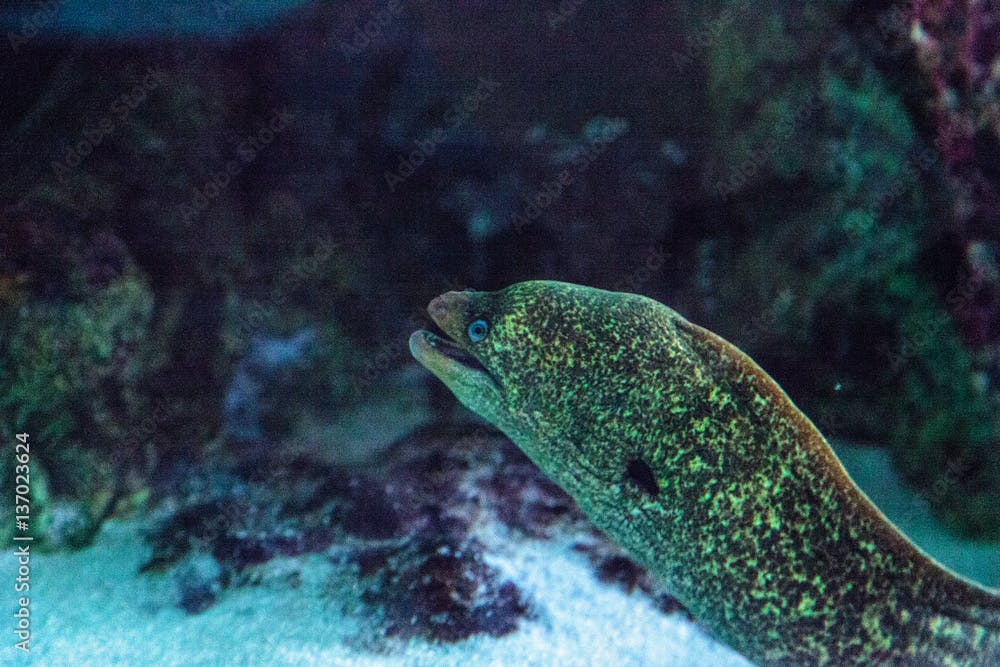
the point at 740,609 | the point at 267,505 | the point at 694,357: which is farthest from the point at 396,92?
the point at 740,609

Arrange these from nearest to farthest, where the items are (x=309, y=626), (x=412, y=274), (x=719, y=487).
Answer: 1. (x=719, y=487)
2. (x=309, y=626)
3. (x=412, y=274)

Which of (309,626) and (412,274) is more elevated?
(412,274)

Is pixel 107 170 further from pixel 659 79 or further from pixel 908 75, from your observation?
pixel 908 75

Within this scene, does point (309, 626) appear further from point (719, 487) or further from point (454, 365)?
point (719, 487)

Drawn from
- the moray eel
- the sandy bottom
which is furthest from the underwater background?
the moray eel

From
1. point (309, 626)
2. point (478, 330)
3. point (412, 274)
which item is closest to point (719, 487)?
point (478, 330)

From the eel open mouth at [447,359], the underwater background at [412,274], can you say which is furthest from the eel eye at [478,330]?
the underwater background at [412,274]

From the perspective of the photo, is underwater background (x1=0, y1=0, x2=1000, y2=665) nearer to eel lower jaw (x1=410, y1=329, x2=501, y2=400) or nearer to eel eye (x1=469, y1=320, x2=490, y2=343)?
eel lower jaw (x1=410, y1=329, x2=501, y2=400)
